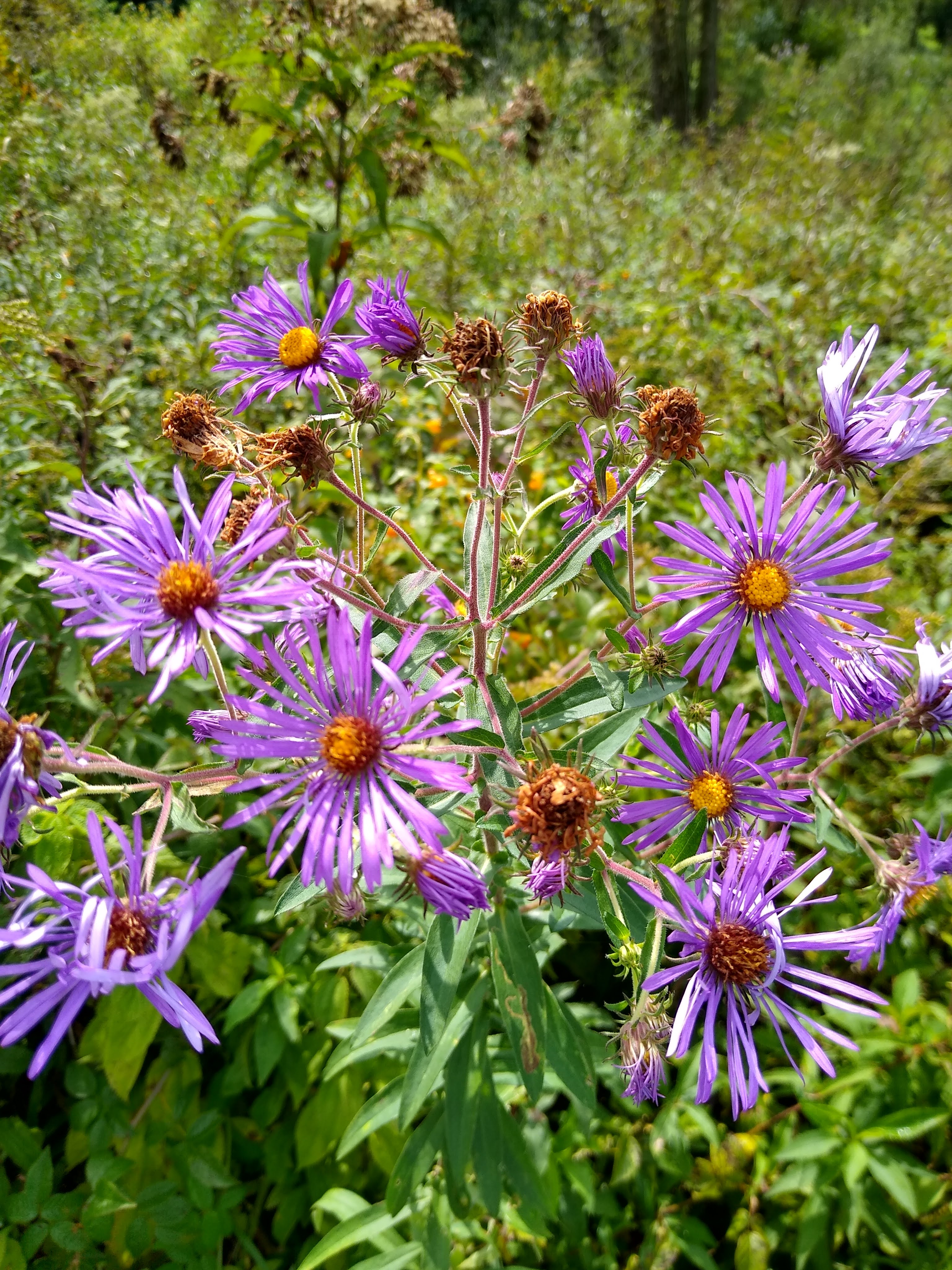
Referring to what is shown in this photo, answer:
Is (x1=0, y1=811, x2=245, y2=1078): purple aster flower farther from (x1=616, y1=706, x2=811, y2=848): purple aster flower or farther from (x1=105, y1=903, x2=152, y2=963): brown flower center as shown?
(x1=616, y1=706, x2=811, y2=848): purple aster flower

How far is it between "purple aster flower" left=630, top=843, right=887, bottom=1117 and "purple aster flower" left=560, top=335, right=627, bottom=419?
58cm

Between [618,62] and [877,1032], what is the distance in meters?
12.1

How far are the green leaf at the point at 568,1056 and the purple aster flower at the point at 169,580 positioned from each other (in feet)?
2.41

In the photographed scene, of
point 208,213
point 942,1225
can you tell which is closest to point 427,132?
point 208,213

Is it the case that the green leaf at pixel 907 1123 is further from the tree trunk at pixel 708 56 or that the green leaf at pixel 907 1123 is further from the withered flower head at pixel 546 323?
the tree trunk at pixel 708 56

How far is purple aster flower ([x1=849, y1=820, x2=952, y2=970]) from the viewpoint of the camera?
3.17ft

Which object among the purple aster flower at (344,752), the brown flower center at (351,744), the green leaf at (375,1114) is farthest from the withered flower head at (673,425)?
the green leaf at (375,1114)

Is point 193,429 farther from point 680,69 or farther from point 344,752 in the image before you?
point 680,69

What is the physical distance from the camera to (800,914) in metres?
1.85

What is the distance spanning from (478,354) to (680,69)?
1133cm

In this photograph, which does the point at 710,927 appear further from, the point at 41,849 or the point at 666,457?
the point at 41,849

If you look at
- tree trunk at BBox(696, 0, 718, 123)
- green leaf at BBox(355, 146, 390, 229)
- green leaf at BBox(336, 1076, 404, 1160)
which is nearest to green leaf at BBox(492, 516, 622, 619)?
green leaf at BBox(336, 1076, 404, 1160)

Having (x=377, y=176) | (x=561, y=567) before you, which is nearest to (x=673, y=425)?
(x=561, y=567)

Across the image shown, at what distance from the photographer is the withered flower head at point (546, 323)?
98 centimetres
